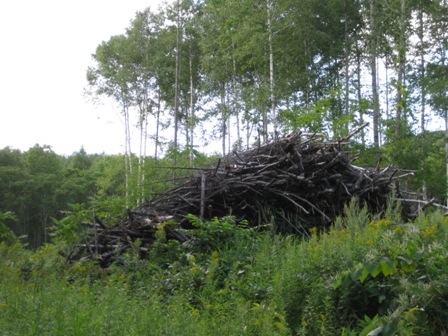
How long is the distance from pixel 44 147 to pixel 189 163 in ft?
126

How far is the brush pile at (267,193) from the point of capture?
822cm

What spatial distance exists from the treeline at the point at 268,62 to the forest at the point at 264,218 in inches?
4.2

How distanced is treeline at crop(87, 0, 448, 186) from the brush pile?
5.42m

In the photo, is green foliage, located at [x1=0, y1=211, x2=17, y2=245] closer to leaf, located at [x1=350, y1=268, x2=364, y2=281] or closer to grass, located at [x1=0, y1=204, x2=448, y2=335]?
grass, located at [x1=0, y1=204, x2=448, y2=335]

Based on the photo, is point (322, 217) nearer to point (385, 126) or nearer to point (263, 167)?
point (263, 167)

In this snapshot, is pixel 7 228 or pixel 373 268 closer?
pixel 373 268

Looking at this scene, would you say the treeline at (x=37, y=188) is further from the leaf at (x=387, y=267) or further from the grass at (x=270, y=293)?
the leaf at (x=387, y=267)

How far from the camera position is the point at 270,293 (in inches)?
197

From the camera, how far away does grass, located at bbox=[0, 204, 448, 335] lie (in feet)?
12.5

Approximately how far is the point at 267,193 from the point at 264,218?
19.2 inches

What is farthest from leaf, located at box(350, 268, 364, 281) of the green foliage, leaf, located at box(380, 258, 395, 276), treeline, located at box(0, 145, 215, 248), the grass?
treeline, located at box(0, 145, 215, 248)

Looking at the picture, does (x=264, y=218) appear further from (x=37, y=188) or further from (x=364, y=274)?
(x=37, y=188)

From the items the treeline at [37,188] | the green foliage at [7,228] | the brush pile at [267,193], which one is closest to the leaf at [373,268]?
the brush pile at [267,193]

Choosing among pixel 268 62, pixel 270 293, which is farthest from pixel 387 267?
pixel 268 62
